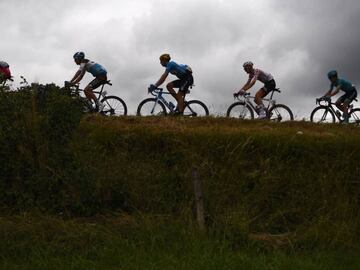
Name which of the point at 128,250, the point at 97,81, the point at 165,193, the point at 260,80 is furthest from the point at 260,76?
the point at 128,250

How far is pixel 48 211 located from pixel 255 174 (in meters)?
3.85

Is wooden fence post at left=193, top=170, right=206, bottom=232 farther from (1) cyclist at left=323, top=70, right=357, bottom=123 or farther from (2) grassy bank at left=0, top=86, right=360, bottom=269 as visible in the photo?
(1) cyclist at left=323, top=70, right=357, bottom=123

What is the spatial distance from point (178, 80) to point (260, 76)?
7.34 feet

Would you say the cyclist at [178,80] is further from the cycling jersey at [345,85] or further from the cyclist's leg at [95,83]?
the cycling jersey at [345,85]

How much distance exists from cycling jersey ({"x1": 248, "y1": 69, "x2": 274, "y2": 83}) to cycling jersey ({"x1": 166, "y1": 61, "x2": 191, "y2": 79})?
5.76 ft

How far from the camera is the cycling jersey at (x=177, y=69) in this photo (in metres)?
14.9

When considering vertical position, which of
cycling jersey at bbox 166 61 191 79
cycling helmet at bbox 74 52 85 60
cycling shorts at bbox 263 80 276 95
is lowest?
cycling shorts at bbox 263 80 276 95

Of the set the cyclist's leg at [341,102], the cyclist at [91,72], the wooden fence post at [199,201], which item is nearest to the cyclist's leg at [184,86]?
the cyclist at [91,72]

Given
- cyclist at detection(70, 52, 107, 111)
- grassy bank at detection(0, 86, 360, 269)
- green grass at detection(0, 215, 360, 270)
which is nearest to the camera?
green grass at detection(0, 215, 360, 270)

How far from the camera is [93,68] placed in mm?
15117

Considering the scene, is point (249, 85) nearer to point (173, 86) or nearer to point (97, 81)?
point (173, 86)

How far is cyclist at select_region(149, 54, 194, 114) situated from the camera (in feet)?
48.8

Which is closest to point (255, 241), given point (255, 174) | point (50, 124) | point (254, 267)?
point (254, 267)

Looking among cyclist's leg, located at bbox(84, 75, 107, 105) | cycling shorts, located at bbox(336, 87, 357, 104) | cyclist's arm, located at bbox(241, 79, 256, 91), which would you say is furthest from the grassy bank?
cycling shorts, located at bbox(336, 87, 357, 104)
